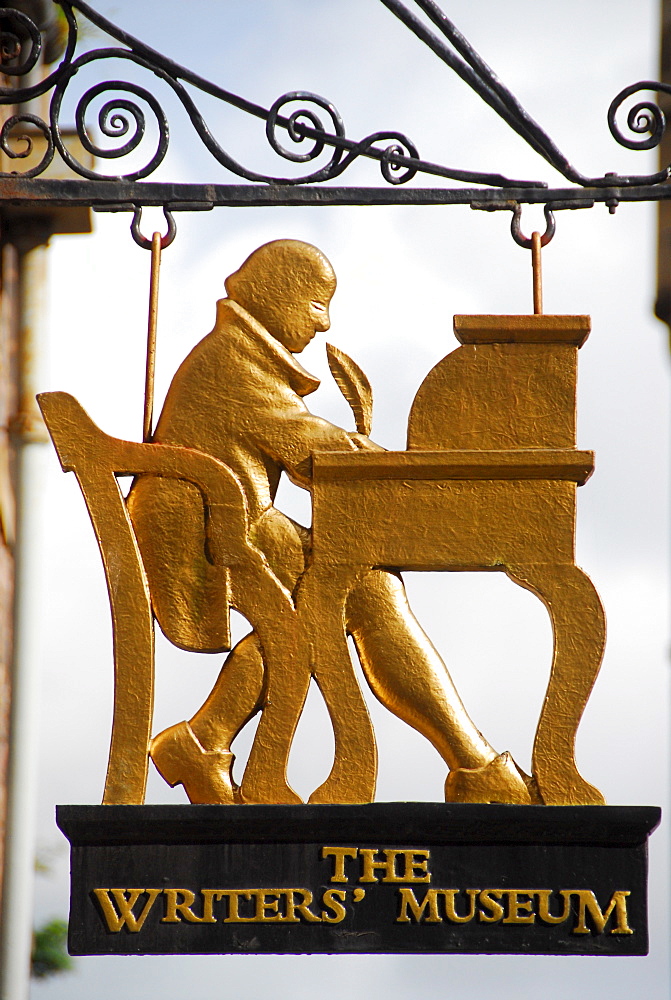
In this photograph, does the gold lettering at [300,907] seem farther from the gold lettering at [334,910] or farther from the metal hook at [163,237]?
the metal hook at [163,237]

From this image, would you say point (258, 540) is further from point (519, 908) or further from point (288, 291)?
point (519, 908)

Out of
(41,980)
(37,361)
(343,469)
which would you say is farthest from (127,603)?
(41,980)

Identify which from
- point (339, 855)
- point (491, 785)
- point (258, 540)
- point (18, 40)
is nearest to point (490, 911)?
point (491, 785)

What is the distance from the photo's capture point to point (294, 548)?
473 cm

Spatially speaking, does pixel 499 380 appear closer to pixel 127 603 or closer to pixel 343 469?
pixel 343 469

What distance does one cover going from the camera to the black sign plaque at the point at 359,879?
443 centimetres

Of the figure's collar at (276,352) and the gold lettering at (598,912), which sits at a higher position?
the figure's collar at (276,352)

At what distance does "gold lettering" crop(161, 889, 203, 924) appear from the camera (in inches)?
175

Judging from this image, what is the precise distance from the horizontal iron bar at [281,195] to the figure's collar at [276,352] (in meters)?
0.34

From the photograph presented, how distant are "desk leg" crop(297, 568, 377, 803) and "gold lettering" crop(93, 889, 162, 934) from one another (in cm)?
55

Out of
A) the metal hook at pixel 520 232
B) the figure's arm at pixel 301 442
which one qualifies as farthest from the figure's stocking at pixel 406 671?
the metal hook at pixel 520 232

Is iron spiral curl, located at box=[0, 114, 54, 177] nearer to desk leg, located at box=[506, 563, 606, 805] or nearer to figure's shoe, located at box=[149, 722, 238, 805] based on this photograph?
figure's shoe, located at box=[149, 722, 238, 805]

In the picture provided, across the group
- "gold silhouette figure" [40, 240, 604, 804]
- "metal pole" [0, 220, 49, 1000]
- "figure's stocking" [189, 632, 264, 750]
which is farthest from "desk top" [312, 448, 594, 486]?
"metal pole" [0, 220, 49, 1000]

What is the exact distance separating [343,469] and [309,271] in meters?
0.68
